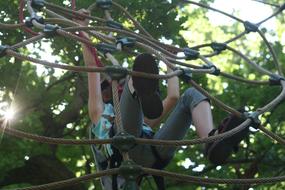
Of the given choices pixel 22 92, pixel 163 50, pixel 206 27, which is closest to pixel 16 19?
pixel 22 92

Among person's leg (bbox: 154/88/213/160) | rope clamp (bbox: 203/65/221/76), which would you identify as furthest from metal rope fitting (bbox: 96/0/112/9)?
person's leg (bbox: 154/88/213/160)

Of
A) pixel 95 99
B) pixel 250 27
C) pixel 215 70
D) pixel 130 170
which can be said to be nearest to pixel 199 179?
pixel 130 170

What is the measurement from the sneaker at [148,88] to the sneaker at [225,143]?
374mm

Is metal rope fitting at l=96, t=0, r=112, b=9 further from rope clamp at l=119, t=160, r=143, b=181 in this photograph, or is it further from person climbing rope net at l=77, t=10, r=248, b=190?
rope clamp at l=119, t=160, r=143, b=181

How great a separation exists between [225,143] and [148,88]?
0.55 metres

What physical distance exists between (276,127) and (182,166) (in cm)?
110

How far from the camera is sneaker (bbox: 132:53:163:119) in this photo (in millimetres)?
3619

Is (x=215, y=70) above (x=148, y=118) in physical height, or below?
above

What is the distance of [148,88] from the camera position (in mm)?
3631

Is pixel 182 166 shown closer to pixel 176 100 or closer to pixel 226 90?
pixel 226 90

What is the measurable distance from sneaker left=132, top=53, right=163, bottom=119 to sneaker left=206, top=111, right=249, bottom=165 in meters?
0.37

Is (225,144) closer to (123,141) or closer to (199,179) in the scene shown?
(199,179)

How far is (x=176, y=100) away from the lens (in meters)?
4.35

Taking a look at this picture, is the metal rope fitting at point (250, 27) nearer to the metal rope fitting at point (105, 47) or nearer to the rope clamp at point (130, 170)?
the metal rope fitting at point (105, 47)
